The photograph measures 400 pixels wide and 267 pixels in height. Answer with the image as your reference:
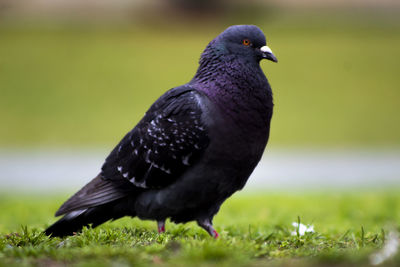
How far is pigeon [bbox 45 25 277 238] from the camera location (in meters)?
3.95

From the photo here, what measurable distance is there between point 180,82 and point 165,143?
14.9m

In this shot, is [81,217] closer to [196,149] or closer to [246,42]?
[196,149]

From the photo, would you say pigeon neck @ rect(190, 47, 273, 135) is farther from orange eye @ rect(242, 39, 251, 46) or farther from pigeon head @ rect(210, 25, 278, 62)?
orange eye @ rect(242, 39, 251, 46)

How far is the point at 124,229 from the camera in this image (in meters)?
4.40

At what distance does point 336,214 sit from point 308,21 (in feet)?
70.3

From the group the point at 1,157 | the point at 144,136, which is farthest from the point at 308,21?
the point at 144,136

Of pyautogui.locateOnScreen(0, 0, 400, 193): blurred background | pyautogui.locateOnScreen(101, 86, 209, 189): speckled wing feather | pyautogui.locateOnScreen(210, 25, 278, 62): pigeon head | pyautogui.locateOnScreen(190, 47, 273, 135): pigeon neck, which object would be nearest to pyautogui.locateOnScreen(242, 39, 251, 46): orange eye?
pyautogui.locateOnScreen(210, 25, 278, 62): pigeon head

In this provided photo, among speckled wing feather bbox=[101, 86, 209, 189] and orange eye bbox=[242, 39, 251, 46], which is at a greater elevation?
orange eye bbox=[242, 39, 251, 46]

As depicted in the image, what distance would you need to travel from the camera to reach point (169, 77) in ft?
65.9

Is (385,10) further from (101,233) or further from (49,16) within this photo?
(101,233)

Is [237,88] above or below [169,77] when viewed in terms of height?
below

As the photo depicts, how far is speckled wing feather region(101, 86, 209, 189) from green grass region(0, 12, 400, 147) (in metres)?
10.3

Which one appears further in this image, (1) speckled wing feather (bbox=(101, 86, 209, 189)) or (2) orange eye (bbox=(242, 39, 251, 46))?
(2) orange eye (bbox=(242, 39, 251, 46))

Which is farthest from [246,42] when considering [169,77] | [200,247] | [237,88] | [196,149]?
[169,77]
